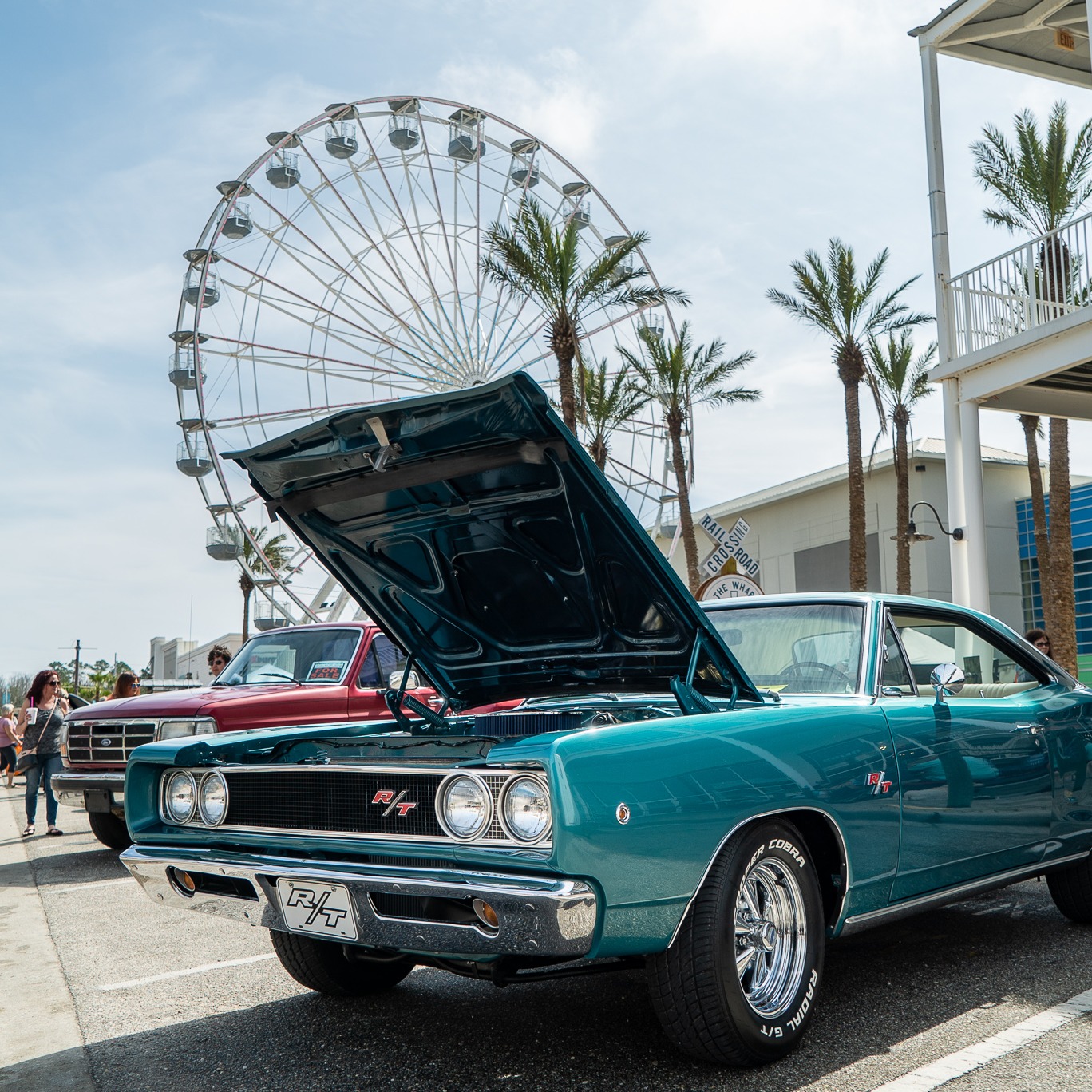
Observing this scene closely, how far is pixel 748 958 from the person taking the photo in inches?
130

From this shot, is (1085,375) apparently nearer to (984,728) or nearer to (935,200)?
(935,200)

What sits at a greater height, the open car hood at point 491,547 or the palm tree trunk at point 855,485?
the palm tree trunk at point 855,485

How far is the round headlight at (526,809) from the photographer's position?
2.92m

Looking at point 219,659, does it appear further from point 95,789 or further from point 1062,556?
point 1062,556

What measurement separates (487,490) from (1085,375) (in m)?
11.2

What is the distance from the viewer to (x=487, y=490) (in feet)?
12.7

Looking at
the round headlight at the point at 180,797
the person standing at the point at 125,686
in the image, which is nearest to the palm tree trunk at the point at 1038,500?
the person standing at the point at 125,686

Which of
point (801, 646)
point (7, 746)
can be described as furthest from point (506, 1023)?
point (7, 746)

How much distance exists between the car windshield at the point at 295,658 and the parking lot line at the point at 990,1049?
6081 millimetres

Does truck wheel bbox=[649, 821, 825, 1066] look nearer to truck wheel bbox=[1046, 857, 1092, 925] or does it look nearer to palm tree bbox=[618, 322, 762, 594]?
truck wheel bbox=[1046, 857, 1092, 925]

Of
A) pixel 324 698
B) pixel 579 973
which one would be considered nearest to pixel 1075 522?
pixel 324 698

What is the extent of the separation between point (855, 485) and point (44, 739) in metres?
16.8

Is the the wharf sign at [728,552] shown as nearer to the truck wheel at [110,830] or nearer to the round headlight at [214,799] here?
the truck wheel at [110,830]

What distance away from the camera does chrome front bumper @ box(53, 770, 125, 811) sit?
341 inches
